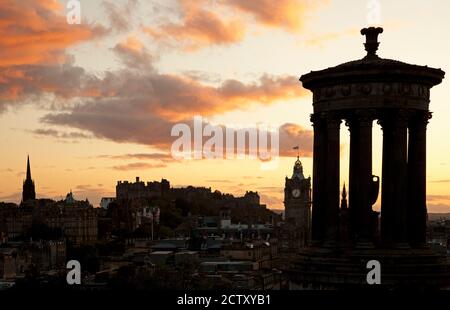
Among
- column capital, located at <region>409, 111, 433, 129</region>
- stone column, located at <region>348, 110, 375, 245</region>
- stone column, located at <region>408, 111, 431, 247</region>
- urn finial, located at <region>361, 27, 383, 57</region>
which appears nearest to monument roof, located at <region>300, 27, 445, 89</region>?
urn finial, located at <region>361, 27, 383, 57</region>

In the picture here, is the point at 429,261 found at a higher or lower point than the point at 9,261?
higher

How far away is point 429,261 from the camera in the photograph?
27812 mm

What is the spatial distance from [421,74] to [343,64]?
7.66 ft

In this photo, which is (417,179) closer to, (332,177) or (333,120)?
(332,177)

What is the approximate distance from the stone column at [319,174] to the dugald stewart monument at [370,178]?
3 cm

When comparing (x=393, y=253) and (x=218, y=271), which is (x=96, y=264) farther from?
(x=393, y=253)

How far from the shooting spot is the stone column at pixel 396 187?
28.0 m

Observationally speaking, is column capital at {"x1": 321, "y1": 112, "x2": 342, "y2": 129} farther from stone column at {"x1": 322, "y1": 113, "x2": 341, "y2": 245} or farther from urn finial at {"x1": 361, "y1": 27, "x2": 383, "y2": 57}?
urn finial at {"x1": 361, "y1": 27, "x2": 383, "y2": 57}

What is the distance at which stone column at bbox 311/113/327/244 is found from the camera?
28984 mm

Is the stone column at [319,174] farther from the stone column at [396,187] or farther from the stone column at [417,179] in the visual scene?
the stone column at [417,179]

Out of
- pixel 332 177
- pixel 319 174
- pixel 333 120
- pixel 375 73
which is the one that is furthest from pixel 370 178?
pixel 375 73

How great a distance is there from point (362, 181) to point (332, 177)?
37.3 inches
